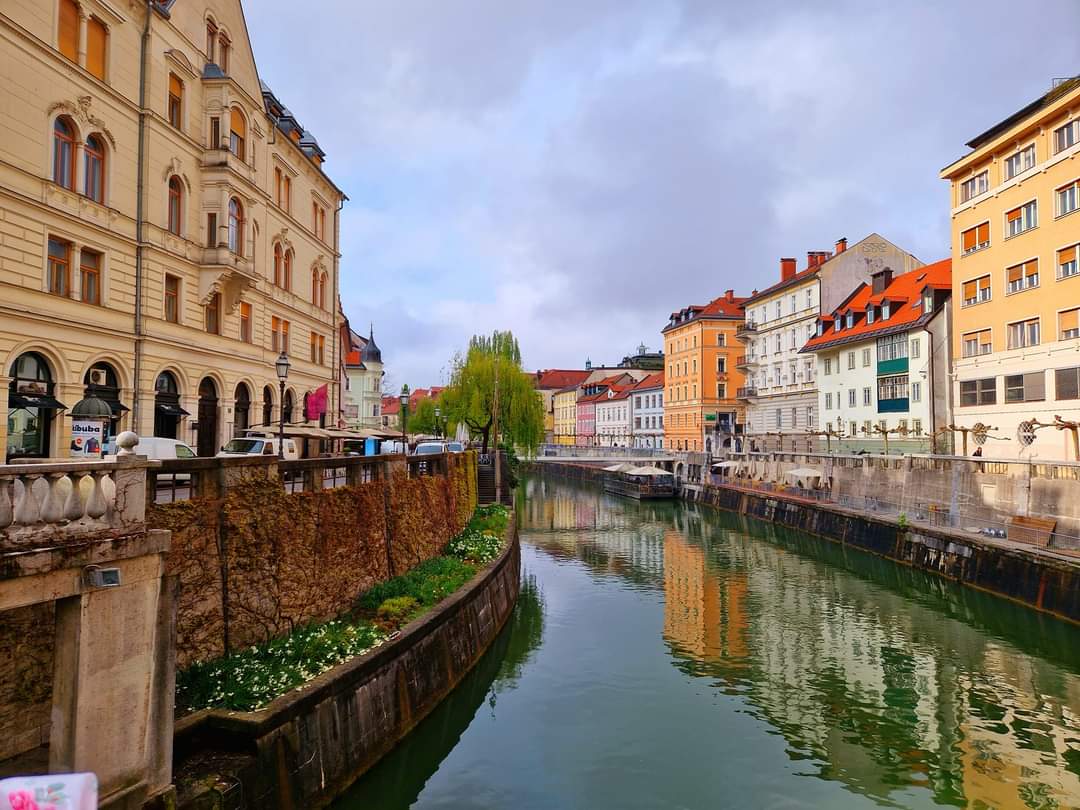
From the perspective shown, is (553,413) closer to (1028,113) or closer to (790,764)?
(1028,113)

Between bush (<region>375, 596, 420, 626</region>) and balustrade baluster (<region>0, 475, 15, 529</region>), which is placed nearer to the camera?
balustrade baluster (<region>0, 475, 15, 529</region>)

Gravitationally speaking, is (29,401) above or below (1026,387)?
below

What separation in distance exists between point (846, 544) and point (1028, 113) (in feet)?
64.2

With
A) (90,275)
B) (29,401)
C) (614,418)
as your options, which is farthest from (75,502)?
(614,418)

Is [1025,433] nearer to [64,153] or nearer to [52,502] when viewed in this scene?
[52,502]

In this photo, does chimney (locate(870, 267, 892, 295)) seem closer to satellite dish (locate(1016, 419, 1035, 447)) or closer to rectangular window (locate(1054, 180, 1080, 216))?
satellite dish (locate(1016, 419, 1035, 447))

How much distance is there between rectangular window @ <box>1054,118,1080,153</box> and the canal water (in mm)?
17177

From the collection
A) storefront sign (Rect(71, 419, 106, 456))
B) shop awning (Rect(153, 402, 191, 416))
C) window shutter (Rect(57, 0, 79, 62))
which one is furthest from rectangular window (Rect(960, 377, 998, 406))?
window shutter (Rect(57, 0, 79, 62))

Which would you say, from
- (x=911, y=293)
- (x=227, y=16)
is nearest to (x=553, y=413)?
(x=911, y=293)

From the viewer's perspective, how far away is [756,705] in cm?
1416

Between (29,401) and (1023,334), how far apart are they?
115ft

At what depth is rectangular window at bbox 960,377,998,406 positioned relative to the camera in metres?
32.0

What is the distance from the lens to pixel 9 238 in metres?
17.0

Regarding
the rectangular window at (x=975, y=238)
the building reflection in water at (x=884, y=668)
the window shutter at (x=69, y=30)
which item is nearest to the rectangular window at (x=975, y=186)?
the rectangular window at (x=975, y=238)
